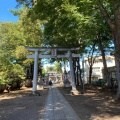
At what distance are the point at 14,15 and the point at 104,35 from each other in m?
17.9

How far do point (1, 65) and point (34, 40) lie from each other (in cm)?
735

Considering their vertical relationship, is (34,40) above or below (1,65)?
above

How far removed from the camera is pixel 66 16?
546 inches

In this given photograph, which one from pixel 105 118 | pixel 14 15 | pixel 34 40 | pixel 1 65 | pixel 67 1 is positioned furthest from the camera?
pixel 14 15

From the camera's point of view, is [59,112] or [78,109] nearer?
[59,112]

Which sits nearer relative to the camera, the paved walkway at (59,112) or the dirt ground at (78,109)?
the paved walkway at (59,112)

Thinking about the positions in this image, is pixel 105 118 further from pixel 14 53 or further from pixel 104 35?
pixel 14 53

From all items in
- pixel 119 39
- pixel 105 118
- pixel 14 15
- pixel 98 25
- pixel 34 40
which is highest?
pixel 14 15

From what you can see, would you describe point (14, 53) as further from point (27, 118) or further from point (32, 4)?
point (27, 118)

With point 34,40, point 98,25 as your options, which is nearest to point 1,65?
point 34,40

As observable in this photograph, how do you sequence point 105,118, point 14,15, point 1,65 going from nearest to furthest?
point 105,118, point 1,65, point 14,15

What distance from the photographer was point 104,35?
877 inches

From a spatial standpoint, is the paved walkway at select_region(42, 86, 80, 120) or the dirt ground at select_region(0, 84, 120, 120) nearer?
the paved walkway at select_region(42, 86, 80, 120)

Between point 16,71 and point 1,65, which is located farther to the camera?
point 16,71
